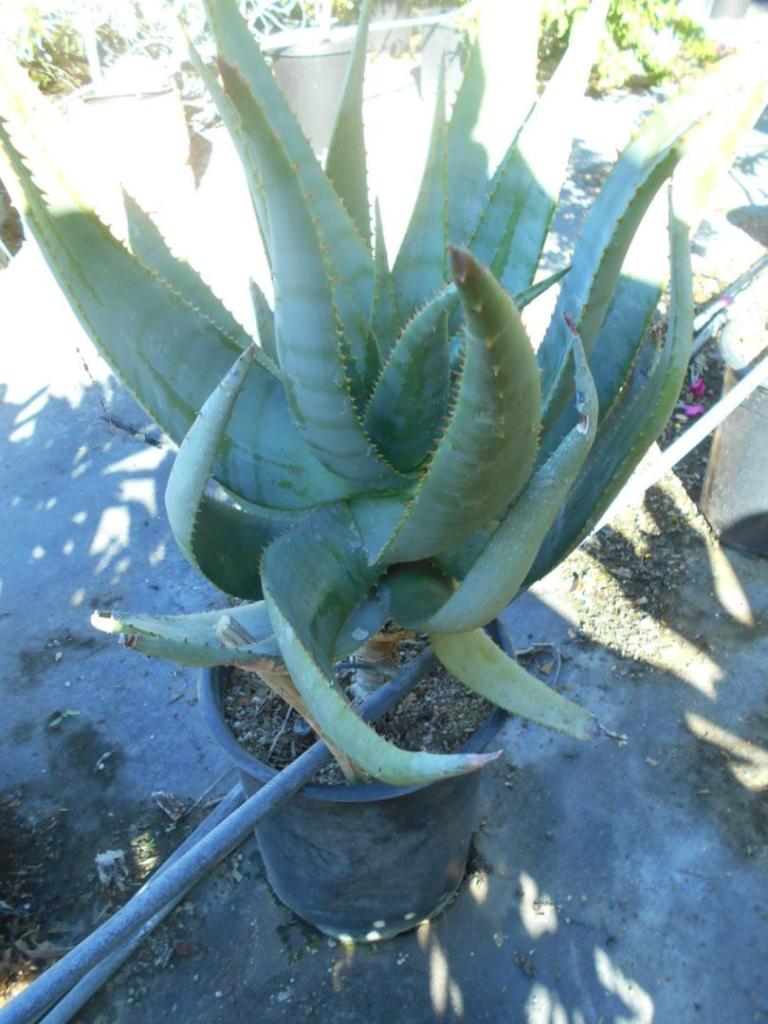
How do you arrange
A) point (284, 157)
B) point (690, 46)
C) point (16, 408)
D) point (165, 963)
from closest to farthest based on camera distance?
point (284, 157)
point (165, 963)
point (16, 408)
point (690, 46)

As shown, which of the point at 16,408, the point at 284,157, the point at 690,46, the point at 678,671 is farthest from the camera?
the point at 690,46

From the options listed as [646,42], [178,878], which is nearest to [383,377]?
[178,878]

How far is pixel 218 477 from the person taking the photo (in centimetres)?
114

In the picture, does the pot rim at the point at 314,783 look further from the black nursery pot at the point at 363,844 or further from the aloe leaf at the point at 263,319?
the aloe leaf at the point at 263,319

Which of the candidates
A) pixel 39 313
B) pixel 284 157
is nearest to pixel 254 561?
pixel 284 157

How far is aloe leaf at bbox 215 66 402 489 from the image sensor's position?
80cm

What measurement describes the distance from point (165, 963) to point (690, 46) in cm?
791

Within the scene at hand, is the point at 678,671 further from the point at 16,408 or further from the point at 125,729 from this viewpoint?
the point at 16,408

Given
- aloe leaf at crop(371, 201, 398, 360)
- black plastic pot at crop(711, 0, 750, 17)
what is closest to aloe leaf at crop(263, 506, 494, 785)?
aloe leaf at crop(371, 201, 398, 360)

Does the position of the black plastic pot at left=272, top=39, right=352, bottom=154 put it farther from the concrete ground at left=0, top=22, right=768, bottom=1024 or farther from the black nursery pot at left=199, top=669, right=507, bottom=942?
the black nursery pot at left=199, top=669, right=507, bottom=942

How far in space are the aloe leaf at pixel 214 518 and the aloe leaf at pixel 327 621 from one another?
0.19ft

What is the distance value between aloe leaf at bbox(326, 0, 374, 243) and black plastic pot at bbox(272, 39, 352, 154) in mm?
5248

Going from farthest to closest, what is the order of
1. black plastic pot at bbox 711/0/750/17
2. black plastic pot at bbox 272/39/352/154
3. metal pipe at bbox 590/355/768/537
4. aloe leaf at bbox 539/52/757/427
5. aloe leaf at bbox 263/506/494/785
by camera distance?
1. black plastic pot at bbox 711/0/750/17
2. black plastic pot at bbox 272/39/352/154
3. metal pipe at bbox 590/355/768/537
4. aloe leaf at bbox 539/52/757/427
5. aloe leaf at bbox 263/506/494/785

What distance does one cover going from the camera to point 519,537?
94 centimetres
